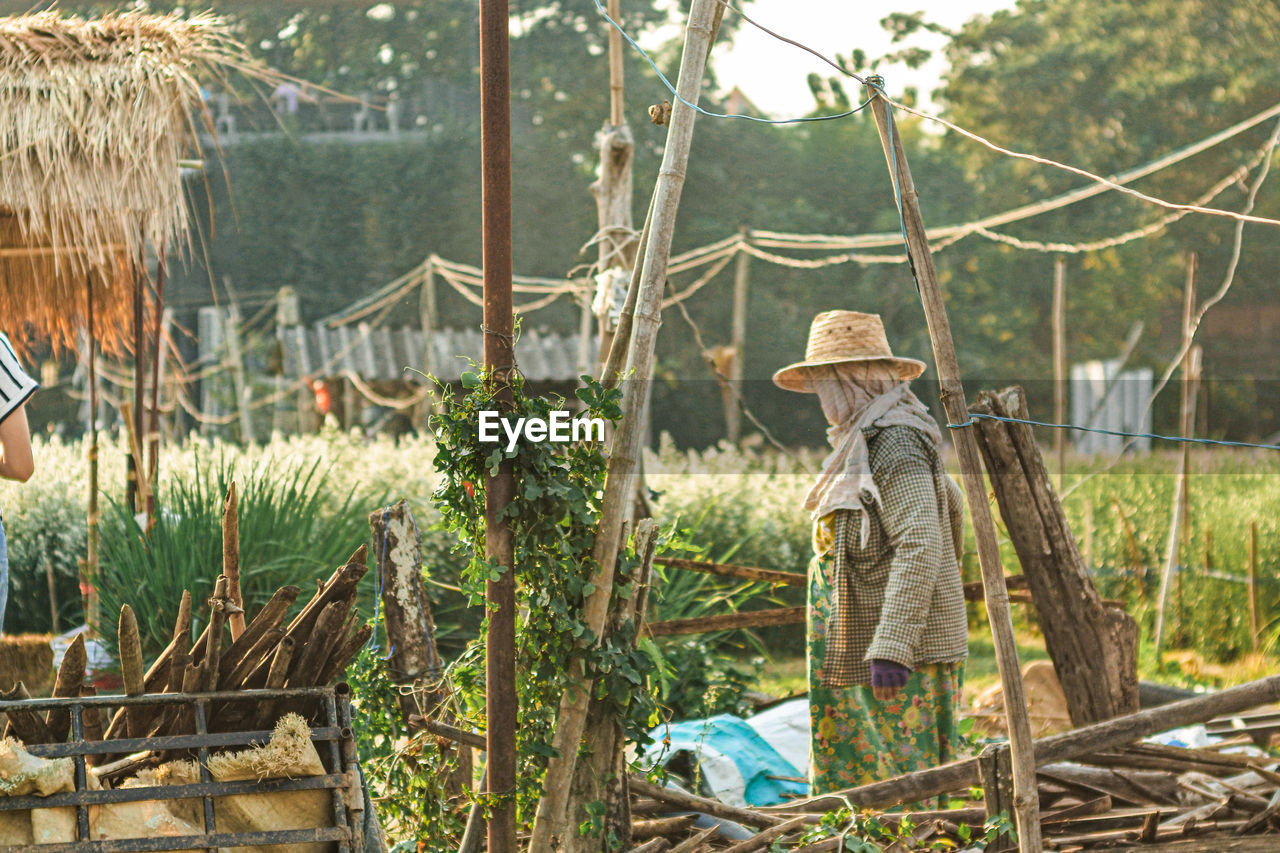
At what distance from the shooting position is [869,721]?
3434 millimetres

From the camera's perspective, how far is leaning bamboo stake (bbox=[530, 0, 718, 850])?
113 inches

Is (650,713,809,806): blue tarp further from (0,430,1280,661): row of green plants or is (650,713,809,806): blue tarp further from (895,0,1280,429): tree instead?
(895,0,1280,429): tree

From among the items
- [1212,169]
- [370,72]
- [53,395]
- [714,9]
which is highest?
[370,72]

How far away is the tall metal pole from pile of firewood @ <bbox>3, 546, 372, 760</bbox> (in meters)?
0.30

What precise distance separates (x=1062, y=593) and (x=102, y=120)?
409 cm

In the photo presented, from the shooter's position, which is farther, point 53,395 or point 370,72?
point 370,72

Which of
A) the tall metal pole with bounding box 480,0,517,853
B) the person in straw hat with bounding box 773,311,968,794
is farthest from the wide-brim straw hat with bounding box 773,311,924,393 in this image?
the tall metal pole with bounding box 480,0,517,853

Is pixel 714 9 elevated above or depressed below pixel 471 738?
above

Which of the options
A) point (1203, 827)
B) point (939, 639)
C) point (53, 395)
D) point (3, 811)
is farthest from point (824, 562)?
point (53, 395)

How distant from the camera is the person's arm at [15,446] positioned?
8.79 feet

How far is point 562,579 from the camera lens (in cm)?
283

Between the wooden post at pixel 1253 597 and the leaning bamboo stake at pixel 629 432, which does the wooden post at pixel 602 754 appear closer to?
the leaning bamboo stake at pixel 629 432

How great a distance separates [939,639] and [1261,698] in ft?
2.64

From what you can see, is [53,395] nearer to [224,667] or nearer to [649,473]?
[649,473]
